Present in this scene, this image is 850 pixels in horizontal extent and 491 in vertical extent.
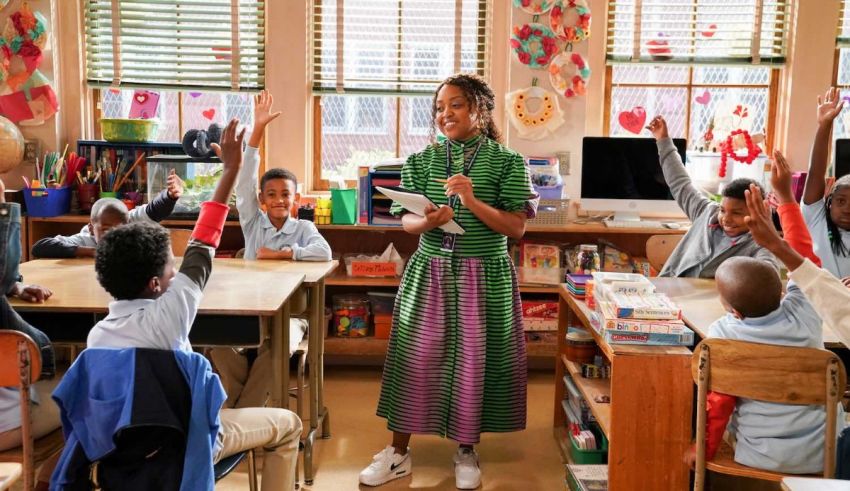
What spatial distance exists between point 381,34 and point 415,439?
218 centimetres

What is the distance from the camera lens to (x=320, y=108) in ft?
14.5

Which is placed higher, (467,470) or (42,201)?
(42,201)

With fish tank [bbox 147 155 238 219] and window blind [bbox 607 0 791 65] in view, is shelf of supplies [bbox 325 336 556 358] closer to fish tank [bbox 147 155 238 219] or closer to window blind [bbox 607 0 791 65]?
fish tank [bbox 147 155 238 219]

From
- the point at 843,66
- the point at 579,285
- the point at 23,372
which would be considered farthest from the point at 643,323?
the point at 843,66

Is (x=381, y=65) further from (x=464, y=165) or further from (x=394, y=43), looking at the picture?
(x=464, y=165)

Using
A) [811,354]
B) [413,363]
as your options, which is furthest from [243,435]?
[811,354]

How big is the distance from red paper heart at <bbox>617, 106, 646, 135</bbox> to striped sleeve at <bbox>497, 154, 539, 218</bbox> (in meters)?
1.81

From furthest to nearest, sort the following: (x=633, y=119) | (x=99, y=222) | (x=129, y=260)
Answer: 1. (x=633, y=119)
2. (x=99, y=222)
3. (x=129, y=260)

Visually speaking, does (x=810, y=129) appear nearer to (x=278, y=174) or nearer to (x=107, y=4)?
(x=278, y=174)

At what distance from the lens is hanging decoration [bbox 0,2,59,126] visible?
13.6 feet

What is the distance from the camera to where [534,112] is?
13.8 feet

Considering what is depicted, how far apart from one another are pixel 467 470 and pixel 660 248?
1.33m

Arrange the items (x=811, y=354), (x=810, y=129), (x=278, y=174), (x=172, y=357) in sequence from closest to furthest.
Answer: (x=172, y=357), (x=811, y=354), (x=278, y=174), (x=810, y=129)

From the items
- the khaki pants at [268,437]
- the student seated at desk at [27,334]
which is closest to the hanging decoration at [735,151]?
the khaki pants at [268,437]
